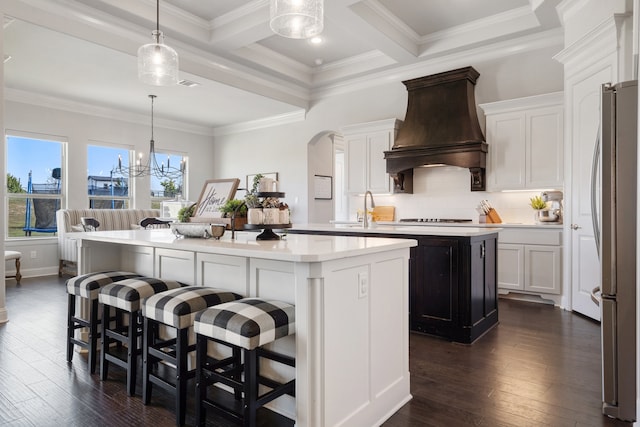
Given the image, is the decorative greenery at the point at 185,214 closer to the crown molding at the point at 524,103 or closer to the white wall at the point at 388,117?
the white wall at the point at 388,117

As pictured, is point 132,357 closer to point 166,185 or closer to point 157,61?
point 157,61

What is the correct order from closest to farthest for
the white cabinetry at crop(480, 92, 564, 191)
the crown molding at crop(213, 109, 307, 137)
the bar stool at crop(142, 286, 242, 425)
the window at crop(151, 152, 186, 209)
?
the bar stool at crop(142, 286, 242, 425)
the white cabinetry at crop(480, 92, 564, 191)
the crown molding at crop(213, 109, 307, 137)
the window at crop(151, 152, 186, 209)

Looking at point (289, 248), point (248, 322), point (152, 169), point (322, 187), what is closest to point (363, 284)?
point (289, 248)

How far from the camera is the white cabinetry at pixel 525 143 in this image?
4570 mm

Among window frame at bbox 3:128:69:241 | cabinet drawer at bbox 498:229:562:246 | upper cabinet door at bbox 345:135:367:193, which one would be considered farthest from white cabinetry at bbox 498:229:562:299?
window frame at bbox 3:128:69:241

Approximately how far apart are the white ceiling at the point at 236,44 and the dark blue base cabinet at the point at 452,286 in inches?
105

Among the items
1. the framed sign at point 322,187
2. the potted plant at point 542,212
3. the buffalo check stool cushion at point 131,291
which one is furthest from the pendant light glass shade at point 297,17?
the framed sign at point 322,187

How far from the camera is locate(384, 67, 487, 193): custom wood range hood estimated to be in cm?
502

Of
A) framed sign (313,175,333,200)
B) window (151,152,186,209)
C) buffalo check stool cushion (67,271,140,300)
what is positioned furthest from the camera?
window (151,152,186,209)

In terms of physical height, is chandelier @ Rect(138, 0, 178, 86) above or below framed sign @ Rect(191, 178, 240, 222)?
above

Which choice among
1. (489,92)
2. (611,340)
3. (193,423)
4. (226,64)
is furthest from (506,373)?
(226,64)

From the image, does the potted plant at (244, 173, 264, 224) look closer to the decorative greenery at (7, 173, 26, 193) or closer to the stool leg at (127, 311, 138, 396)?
the stool leg at (127, 311, 138, 396)

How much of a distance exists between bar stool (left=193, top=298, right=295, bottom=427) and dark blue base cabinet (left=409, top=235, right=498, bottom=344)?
1.79 m

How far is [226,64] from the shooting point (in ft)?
18.6
